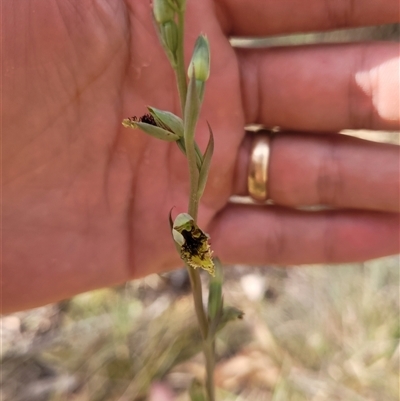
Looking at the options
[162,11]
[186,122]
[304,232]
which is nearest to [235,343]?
[304,232]

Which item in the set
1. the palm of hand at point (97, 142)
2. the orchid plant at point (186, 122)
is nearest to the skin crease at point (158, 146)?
the palm of hand at point (97, 142)

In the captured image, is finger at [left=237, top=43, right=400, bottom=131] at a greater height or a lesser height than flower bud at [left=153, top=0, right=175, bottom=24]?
lesser

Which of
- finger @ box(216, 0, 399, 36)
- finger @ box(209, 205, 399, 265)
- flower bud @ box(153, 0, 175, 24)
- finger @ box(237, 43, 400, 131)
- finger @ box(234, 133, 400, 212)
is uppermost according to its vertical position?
finger @ box(216, 0, 399, 36)

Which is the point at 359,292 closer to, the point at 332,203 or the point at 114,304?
the point at 332,203

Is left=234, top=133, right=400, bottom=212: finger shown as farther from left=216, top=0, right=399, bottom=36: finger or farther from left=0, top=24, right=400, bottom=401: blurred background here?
left=0, top=24, right=400, bottom=401: blurred background

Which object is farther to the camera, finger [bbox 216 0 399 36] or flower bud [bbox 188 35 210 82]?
finger [bbox 216 0 399 36]

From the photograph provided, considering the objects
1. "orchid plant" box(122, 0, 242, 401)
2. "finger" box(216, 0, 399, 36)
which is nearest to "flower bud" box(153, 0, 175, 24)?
"orchid plant" box(122, 0, 242, 401)

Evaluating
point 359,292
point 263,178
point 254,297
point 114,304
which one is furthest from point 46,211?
point 359,292
